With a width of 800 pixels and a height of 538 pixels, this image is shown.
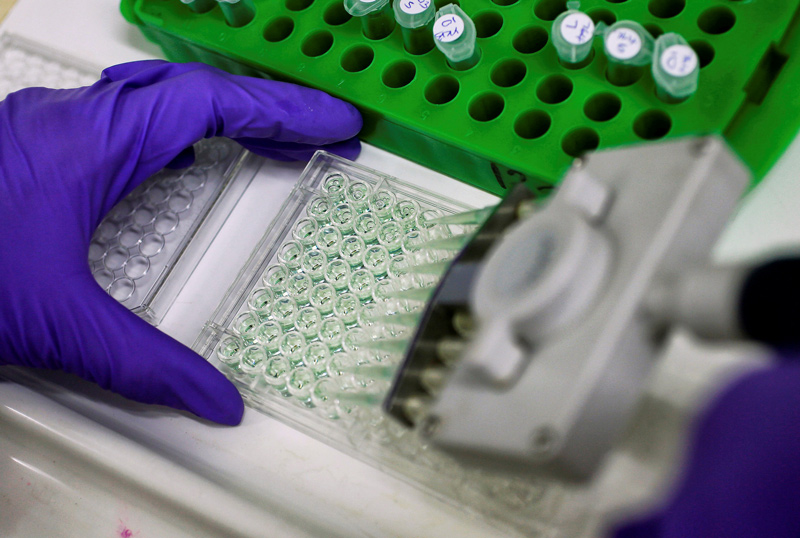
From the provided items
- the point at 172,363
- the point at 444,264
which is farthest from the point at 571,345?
the point at 172,363

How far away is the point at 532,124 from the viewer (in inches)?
37.3

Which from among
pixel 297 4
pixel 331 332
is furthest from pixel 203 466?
pixel 297 4

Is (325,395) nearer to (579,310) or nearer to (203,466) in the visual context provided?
(203,466)

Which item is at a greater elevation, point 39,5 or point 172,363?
point 39,5

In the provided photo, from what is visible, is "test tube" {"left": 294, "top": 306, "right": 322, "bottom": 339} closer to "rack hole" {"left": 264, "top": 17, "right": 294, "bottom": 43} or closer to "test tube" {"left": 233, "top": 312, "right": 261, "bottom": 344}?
"test tube" {"left": 233, "top": 312, "right": 261, "bottom": 344}

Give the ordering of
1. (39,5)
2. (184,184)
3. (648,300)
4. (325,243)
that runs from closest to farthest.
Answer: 1. (648,300)
2. (325,243)
3. (184,184)
4. (39,5)

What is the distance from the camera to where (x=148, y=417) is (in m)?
0.96

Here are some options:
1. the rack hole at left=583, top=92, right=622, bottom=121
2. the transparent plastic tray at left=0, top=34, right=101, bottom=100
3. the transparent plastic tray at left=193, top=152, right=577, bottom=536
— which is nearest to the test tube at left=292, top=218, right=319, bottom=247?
the transparent plastic tray at left=193, top=152, right=577, bottom=536

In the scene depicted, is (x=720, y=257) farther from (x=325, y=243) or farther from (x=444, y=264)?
(x=325, y=243)

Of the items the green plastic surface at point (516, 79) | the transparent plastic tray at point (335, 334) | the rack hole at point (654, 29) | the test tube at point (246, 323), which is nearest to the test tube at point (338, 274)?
the transparent plastic tray at point (335, 334)

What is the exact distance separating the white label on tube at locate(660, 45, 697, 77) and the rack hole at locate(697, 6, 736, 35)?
0.45 ft

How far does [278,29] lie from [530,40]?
1.41 feet

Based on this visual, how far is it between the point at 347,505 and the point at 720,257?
24.6 inches

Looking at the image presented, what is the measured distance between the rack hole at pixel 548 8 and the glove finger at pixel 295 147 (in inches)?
13.9
